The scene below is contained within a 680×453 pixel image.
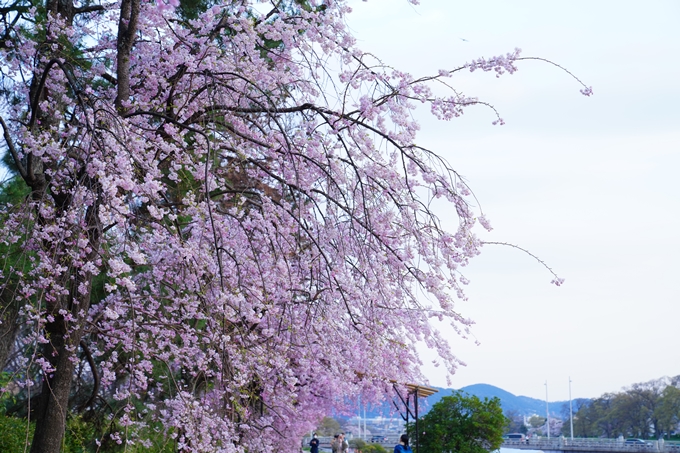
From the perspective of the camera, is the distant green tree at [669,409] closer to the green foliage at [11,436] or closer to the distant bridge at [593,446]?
the distant bridge at [593,446]

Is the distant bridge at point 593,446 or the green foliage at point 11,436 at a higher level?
the green foliage at point 11,436

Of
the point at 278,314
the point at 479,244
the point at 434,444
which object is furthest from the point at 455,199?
the point at 434,444

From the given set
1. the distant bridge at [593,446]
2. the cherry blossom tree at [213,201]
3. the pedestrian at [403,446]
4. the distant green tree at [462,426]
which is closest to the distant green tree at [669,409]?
the distant bridge at [593,446]

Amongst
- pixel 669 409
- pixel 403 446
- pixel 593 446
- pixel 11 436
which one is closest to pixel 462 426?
pixel 403 446

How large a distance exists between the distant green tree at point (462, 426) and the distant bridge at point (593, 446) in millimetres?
36828

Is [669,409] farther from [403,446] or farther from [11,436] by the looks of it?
[11,436]

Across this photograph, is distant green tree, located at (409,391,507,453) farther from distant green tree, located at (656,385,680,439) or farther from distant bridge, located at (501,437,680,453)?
distant green tree, located at (656,385,680,439)

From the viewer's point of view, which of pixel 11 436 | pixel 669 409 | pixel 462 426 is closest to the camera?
pixel 11 436

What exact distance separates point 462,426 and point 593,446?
1699 inches

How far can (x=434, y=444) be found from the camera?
14.4 m

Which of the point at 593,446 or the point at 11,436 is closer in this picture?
the point at 11,436

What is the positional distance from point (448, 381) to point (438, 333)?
719 millimetres

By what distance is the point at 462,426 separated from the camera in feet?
46.9

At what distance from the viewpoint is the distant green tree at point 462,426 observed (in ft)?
46.6
